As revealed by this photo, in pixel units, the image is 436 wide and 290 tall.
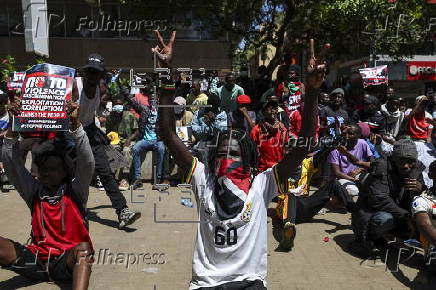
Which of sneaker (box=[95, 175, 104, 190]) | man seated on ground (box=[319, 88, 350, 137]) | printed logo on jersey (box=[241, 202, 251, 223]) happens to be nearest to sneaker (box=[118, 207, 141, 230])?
sneaker (box=[95, 175, 104, 190])

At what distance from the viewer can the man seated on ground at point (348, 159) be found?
6129 mm

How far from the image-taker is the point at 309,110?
2.42 metres

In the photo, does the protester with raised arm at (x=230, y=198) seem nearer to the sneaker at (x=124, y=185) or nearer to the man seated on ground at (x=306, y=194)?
the man seated on ground at (x=306, y=194)

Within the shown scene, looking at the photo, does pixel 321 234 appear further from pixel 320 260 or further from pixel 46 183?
pixel 46 183

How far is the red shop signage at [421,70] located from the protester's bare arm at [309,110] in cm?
2201

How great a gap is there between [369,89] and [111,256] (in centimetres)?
649

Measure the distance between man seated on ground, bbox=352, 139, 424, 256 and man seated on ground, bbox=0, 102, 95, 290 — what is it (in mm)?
2810

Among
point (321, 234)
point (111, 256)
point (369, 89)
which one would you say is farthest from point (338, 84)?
point (111, 256)

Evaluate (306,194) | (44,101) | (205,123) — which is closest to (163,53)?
(44,101)

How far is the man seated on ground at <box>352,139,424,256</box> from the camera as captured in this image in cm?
450

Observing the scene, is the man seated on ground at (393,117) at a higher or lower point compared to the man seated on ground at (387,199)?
higher

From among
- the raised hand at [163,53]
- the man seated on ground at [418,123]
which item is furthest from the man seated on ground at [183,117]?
the raised hand at [163,53]

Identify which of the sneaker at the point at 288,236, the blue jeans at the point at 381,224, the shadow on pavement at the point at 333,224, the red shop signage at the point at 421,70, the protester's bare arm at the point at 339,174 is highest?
the red shop signage at the point at 421,70

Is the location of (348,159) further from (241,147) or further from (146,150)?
(241,147)
